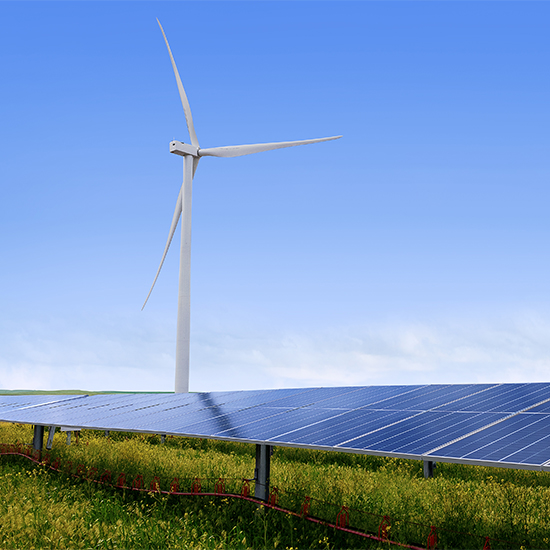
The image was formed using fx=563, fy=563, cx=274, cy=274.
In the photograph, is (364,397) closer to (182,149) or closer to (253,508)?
(253,508)

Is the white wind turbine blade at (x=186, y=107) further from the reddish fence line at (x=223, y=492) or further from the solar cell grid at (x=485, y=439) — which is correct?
the solar cell grid at (x=485, y=439)

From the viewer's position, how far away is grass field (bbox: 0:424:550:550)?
15.6m

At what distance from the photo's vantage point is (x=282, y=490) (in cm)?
1997

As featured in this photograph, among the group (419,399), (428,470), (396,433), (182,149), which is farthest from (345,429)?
(182,149)

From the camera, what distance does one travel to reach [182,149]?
4306 centimetres

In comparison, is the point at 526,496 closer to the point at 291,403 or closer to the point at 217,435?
the point at 291,403

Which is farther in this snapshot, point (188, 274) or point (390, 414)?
point (188, 274)

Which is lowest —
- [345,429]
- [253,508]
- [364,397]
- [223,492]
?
[253,508]

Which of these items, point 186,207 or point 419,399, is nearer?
point 419,399

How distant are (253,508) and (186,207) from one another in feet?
89.6

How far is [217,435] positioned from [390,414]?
568cm

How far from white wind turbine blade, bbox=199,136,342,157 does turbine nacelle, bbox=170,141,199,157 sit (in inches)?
22.7

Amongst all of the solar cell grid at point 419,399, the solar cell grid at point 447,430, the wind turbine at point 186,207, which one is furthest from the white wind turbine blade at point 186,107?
the solar cell grid at point 447,430

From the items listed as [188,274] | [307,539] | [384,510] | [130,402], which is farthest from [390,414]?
[188,274]
